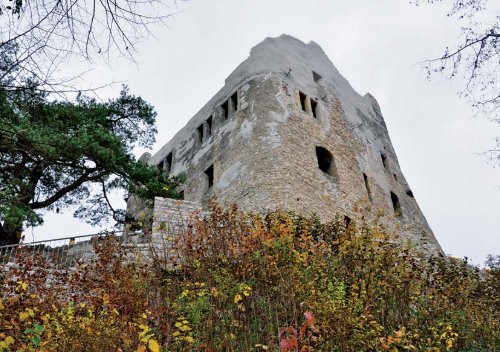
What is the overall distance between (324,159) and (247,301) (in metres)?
9.64

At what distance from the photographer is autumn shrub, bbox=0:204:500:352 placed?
511 centimetres

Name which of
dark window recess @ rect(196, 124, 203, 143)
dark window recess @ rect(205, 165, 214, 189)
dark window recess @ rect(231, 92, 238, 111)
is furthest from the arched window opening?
dark window recess @ rect(196, 124, 203, 143)

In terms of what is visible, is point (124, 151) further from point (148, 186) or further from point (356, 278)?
point (356, 278)

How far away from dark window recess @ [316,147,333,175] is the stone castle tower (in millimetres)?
37

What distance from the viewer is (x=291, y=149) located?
13266mm

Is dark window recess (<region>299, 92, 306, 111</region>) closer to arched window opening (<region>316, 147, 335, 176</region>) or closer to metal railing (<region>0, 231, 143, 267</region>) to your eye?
arched window opening (<region>316, 147, 335, 176</region>)

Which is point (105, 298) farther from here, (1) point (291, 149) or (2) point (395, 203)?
(2) point (395, 203)

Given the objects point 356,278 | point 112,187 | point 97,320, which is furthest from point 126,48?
point 112,187

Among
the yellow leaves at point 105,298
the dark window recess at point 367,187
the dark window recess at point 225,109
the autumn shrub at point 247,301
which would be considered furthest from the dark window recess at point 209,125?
the yellow leaves at point 105,298

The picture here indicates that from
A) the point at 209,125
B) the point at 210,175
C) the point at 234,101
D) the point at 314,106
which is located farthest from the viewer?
the point at 209,125

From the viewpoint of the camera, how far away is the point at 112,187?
14273 millimetres

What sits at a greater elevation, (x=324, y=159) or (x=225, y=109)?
(x=225, y=109)

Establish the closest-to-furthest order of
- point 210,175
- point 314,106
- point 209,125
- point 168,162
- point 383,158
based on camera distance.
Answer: point 210,175 < point 314,106 < point 209,125 < point 383,158 < point 168,162

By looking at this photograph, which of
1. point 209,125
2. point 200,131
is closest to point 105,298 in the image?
point 209,125
